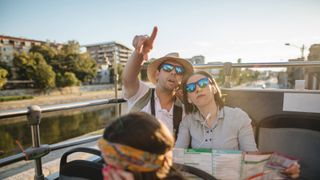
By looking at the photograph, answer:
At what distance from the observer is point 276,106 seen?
2.23 meters

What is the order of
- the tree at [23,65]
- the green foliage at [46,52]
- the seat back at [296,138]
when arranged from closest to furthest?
the seat back at [296,138]
the tree at [23,65]
the green foliage at [46,52]

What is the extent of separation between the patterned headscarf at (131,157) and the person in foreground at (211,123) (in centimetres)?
103

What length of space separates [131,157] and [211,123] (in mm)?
1167

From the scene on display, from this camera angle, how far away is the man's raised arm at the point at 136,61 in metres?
1.92

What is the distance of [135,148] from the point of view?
824mm

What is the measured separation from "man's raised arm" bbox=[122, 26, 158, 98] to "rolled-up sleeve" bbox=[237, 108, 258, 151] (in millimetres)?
1045

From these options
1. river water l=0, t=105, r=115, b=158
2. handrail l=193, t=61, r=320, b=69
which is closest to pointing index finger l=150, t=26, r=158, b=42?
handrail l=193, t=61, r=320, b=69

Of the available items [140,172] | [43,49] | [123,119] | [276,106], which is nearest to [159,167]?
[140,172]

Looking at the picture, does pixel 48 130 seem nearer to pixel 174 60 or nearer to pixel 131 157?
pixel 174 60

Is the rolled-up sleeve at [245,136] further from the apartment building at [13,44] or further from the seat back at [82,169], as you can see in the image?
the apartment building at [13,44]

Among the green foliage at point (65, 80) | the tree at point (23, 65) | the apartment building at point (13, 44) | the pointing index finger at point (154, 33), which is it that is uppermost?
the apartment building at point (13, 44)

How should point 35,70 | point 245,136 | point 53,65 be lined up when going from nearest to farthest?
point 245,136, point 35,70, point 53,65

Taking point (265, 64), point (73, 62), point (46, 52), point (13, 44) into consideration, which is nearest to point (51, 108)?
point (265, 64)

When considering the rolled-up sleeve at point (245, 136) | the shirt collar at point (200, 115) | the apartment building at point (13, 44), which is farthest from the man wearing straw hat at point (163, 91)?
the apartment building at point (13, 44)
